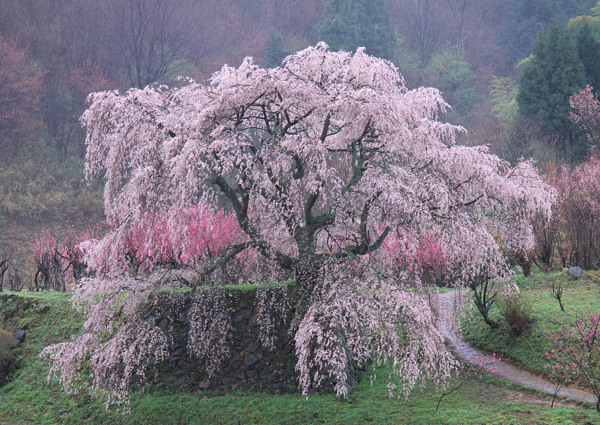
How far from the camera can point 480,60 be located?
42938 millimetres

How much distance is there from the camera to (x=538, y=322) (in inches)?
390

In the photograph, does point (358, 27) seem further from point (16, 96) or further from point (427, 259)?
point (427, 259)

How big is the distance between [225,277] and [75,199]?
62.8 ft

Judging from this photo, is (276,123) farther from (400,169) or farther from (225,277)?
(225,277)

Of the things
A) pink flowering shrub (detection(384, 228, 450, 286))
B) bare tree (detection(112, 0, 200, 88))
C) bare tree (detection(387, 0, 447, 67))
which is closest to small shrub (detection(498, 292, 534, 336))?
pink flowering shrub (detection(384, 228, 450, 286))

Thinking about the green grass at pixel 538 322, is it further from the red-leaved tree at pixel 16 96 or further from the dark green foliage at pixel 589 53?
the red-leaved tree at pixel 16 96

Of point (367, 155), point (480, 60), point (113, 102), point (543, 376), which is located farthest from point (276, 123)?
point (480, 60)

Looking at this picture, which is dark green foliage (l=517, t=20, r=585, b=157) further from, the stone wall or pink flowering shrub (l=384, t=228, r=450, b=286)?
the stone wall

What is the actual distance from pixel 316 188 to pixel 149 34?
28.9m

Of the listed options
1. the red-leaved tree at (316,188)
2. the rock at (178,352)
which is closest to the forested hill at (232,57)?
the red-leaved tree at (316,188)

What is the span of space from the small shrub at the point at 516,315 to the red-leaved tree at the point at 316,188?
2.46 m

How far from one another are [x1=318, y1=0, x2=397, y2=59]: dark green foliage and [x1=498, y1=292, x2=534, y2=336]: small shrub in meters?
26.6

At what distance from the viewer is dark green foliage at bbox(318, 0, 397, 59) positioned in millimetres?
34812

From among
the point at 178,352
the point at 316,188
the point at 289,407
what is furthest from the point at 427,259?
the point at 316,188
